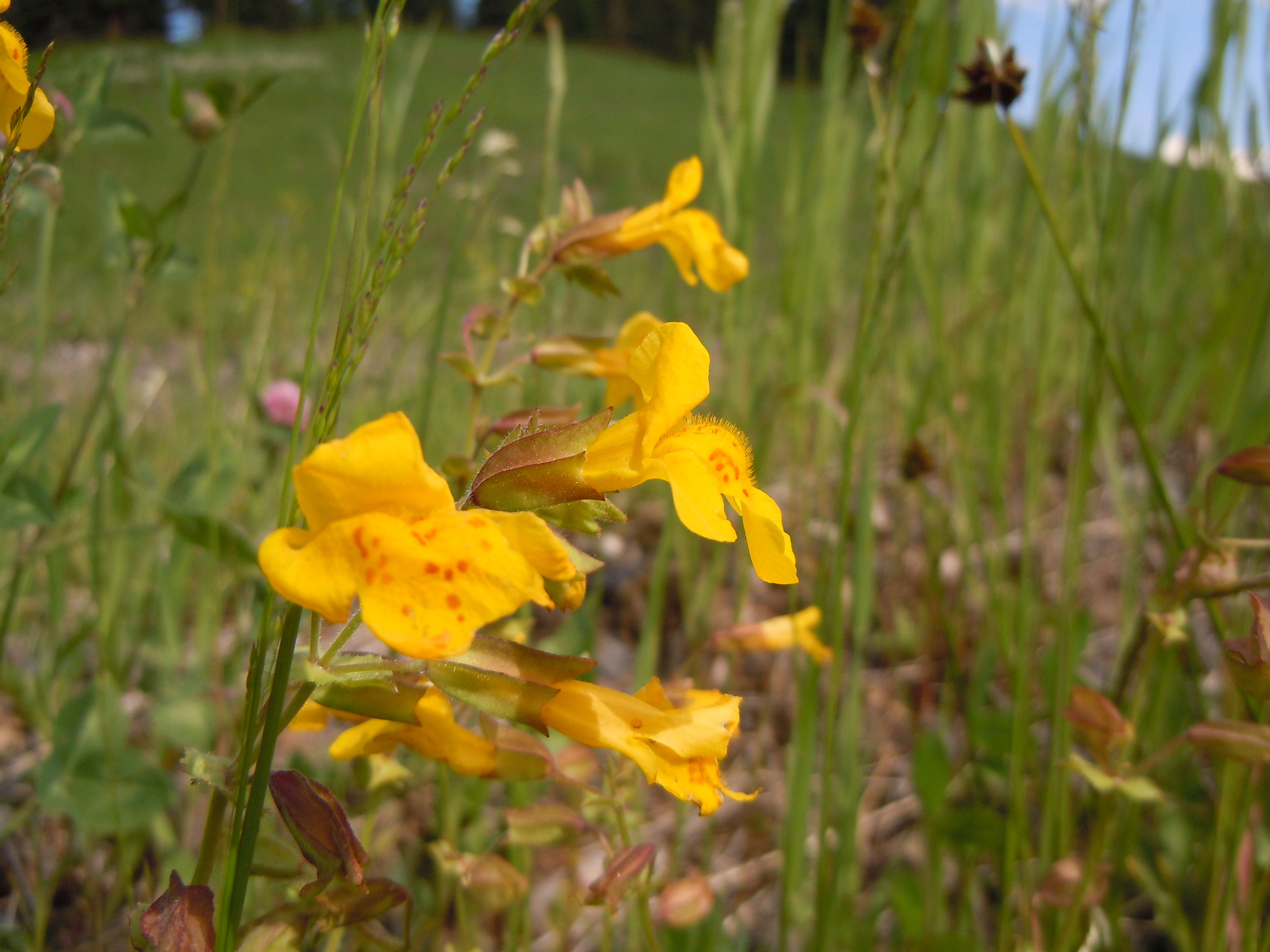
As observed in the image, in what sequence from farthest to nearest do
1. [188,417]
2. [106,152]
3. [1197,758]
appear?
[106,152] < [188,417] < [1197,758]

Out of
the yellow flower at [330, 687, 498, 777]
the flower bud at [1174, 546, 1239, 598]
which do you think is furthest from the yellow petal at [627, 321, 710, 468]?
the flower bud at [1174, 546, 1239, 598]

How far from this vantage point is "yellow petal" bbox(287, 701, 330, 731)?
54cm

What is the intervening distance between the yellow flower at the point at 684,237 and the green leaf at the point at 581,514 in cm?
33

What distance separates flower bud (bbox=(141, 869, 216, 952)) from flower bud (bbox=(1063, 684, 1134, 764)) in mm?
622

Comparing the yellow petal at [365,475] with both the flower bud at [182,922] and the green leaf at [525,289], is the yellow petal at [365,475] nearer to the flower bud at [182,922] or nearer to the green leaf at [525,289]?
the flower bud at [182,922]

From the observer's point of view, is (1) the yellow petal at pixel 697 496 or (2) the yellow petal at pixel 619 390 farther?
(2) the yellow petal at pixel 619 390

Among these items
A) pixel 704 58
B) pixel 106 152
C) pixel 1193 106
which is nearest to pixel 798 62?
pixel 704 58

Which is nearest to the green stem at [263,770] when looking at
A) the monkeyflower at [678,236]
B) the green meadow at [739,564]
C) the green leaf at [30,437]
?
the green meadow at [739,564]

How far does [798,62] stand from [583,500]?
1.15 m

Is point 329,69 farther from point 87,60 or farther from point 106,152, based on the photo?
point 87,60

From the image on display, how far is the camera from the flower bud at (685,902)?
0.72 metres

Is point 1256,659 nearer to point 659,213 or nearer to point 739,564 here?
point 659,213

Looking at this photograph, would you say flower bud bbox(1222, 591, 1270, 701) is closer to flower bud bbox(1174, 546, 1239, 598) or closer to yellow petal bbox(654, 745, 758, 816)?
flower bud bbox(1174, 546, 1239, 598)

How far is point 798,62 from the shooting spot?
1385 mm
